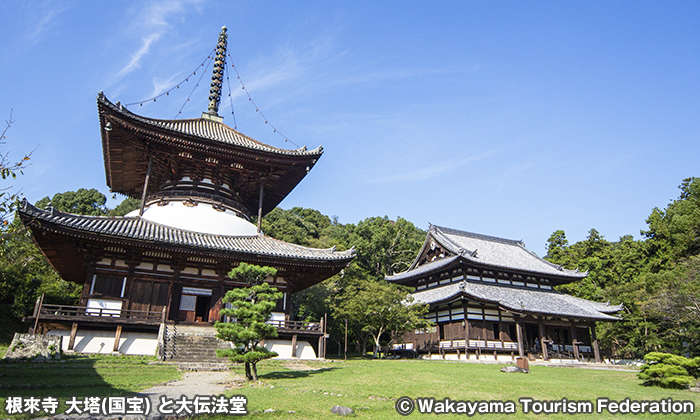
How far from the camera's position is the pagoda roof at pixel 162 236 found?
55.5 ft

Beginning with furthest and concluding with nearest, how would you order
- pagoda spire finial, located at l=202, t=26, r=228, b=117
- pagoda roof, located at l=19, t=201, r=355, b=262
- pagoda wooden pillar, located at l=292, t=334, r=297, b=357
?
pagoda spire finial, located at l=202, t=26, r=228, b=117 < pagoda wooden pillar, located at l=292, t=334, r=297, b=357 < pagoda roof, located at l=19, t=201, r=355, b=262

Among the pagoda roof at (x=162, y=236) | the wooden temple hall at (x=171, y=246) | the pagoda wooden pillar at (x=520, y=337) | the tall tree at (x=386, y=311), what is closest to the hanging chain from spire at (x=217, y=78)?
the wooden temple hall at (x=171, y=246)

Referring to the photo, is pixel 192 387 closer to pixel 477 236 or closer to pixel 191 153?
pixel 191 153

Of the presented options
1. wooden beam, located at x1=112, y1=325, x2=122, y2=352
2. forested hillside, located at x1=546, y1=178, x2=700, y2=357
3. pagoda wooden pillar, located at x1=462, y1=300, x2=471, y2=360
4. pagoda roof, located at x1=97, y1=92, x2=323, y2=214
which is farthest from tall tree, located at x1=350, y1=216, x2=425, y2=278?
wooden beam, located at x1=112, y1=325, x2=122, y2=352

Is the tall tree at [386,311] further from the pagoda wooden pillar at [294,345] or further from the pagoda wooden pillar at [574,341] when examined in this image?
the pagoda wooden pillar at [574,341]

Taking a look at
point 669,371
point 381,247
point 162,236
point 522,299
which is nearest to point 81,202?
point 381,247

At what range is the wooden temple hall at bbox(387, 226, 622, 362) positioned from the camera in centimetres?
3031

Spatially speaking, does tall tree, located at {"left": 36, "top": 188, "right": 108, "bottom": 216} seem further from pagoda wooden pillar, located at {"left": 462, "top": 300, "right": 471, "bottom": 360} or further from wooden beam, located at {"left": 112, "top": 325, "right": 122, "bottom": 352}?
pagoda wooden pillar, located at {"left": 462, "top": 300, "right": 471, "bottom": 360}

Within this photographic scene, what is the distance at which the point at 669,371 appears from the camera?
563 inches

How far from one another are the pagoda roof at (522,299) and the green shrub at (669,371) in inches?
566

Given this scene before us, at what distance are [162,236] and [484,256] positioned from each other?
3004 centimetres

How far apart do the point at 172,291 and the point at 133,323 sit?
2486mm

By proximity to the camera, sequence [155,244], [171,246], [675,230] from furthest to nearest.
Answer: [675,230] < [171,246] < [155,244]

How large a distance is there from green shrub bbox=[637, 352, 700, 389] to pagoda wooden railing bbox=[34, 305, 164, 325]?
19.6 meters
